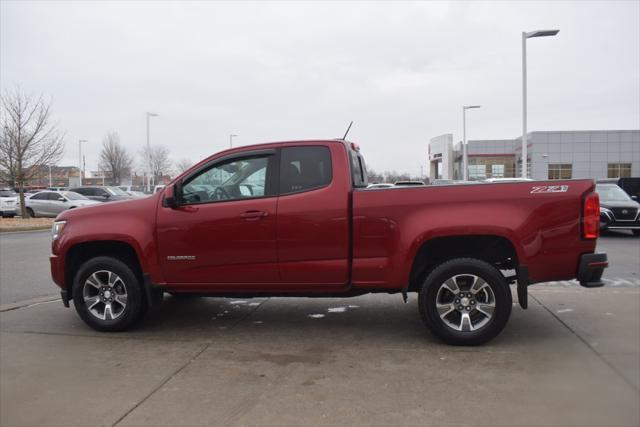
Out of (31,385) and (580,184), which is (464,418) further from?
(31,385)

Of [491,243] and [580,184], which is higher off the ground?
[580,184]

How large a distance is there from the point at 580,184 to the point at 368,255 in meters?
2.07

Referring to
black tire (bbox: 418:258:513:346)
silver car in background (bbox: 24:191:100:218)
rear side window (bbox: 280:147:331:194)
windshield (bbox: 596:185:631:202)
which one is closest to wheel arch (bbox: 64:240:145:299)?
rear side window (bbox: 280:147:331:194)

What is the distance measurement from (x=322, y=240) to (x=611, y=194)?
14.3 metres

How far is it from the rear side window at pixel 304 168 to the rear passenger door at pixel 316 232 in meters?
0.01

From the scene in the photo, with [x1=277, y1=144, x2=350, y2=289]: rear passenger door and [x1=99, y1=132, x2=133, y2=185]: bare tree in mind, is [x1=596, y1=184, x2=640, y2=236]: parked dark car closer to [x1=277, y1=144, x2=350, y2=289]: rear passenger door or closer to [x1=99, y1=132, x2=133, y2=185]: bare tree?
[x1=277, y1=144, x2=350, y2=289]: rear passenger door

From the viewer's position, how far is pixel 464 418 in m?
3.52

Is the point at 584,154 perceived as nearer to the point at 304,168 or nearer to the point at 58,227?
the point at 304,168

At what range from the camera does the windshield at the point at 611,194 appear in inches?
627

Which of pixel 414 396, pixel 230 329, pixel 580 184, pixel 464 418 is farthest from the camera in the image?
pixel 230 329

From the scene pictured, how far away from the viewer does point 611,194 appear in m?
16.2

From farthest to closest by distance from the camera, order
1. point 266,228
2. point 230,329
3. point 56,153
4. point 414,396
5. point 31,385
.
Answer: point 56,153 → point 230,329 → point 266,228 → point 31,385 → point 414,396

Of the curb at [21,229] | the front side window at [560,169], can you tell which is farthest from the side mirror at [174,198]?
the front side window at [560,169]

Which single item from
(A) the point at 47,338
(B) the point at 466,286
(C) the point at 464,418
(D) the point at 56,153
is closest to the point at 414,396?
(C) the point at 464,418
